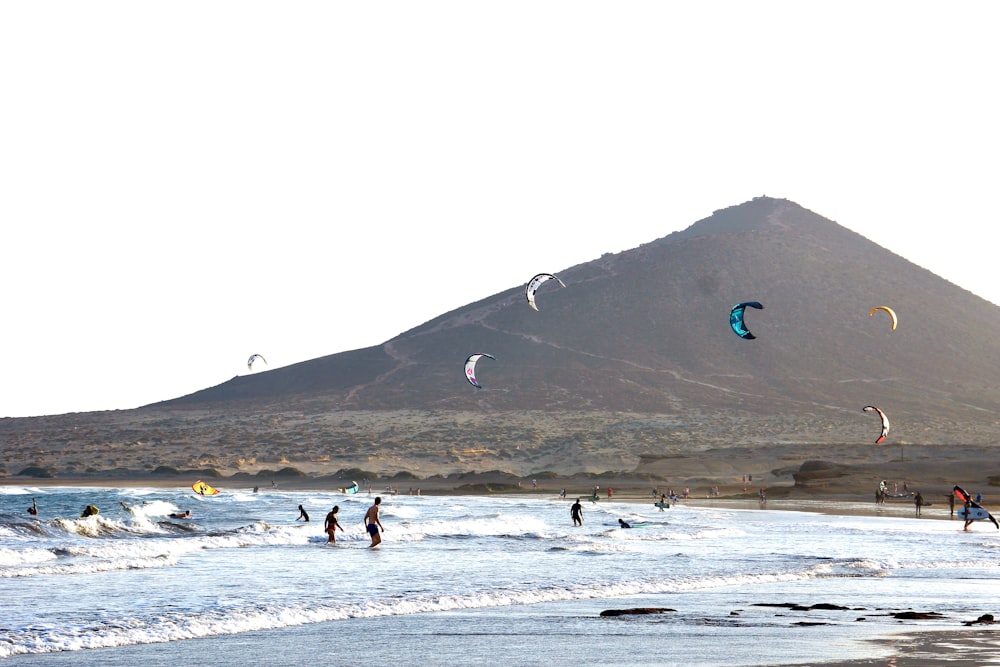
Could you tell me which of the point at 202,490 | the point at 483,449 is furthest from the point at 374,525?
the point at 483,449

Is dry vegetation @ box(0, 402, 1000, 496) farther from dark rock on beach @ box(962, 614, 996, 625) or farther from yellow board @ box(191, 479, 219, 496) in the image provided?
dark rock on beach @ box(962, 614, 996, 625)

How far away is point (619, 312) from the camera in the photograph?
5443 inches

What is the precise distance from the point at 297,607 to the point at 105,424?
101 m

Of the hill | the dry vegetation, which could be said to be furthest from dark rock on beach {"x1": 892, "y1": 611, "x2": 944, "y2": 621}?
the hill

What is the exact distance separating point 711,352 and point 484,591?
11113 centimetres

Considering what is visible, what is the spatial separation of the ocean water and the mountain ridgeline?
6557 centimetres

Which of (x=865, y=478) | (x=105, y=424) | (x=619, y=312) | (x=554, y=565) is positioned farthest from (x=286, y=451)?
(x=554, y=565)

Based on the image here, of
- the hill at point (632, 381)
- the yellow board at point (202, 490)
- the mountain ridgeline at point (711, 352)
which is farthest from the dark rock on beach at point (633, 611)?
the mountain ridgeline at point (711, 352)

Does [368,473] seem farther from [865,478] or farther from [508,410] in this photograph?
[508,410]

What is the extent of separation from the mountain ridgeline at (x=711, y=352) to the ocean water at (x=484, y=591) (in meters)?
65.6

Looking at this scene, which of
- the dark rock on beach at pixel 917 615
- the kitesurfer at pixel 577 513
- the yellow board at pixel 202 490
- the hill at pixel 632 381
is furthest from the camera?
the hill at pixel 632 381

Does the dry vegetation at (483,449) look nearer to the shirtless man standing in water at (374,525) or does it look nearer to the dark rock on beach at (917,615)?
the shirtless man standing in water at (374,525)

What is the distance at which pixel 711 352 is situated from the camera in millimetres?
127500

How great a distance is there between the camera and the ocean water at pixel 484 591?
13.1 metres
